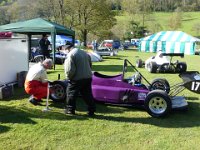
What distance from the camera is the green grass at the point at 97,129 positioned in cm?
584

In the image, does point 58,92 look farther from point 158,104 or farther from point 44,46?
point 44,46

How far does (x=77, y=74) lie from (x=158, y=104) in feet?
6.19

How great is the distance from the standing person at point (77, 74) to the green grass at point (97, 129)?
365 millimetres

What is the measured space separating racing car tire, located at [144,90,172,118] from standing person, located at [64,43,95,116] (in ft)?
4.01

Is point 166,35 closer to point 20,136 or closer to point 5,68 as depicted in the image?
point 5,68

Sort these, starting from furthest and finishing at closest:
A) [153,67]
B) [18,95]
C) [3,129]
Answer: [153,67] < [18,95] < [3,129]

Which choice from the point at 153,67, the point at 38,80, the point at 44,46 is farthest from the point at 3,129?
the point at 44,46

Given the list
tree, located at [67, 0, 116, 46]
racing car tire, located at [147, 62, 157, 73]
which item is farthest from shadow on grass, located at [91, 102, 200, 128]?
tree, located at [67, 0, 116, 46]

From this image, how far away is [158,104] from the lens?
7.42 meters

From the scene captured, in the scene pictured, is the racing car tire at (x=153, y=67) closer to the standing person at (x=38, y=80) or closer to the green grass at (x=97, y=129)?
the green grass at (x=97, y=129)

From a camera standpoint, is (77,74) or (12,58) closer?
(77,74)

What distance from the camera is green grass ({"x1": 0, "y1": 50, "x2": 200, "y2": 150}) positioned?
5844 mm

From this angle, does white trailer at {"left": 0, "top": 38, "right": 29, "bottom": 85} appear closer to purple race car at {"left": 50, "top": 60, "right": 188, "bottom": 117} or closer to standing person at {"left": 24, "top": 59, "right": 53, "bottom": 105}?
standing person at {"left": 24, "top": 59, "right": 53, "bottom": 105}

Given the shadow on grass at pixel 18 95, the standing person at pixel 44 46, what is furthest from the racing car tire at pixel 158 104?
the standing person at pixel 44 46
